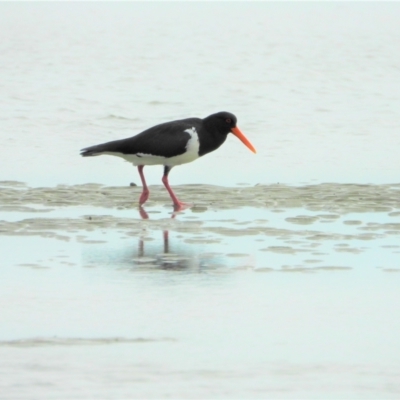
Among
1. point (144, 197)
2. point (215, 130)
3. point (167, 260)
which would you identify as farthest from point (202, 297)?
point (215, 130)

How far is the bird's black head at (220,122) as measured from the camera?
1241 cm

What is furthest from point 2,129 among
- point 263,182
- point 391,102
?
point 391,102

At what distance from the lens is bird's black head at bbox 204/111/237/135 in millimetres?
12414

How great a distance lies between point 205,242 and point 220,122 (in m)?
3.35

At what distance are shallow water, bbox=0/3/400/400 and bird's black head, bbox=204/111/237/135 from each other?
59cm

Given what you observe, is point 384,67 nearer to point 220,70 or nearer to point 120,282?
point 220,70

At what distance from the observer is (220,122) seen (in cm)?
1251

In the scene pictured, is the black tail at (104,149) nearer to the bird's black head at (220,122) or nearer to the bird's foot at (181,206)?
the bird's black head at (220,122)

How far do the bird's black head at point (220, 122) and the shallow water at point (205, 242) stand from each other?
59 centimetres

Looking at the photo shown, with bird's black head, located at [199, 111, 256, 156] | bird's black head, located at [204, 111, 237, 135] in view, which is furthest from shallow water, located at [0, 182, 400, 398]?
bird's black head, located at [204, 111, 237, 135]

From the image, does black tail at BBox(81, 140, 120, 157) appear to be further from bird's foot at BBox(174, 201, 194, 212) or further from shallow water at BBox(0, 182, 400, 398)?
bird's foot at BBox(174, 201, 194, 212)

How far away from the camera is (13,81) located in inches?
848

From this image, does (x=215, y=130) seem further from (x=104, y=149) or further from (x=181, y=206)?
(x=181, y=206)

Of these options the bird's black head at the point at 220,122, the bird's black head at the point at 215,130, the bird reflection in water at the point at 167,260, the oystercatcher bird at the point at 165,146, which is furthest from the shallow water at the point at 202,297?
the bird's black head at the point at 220,122
